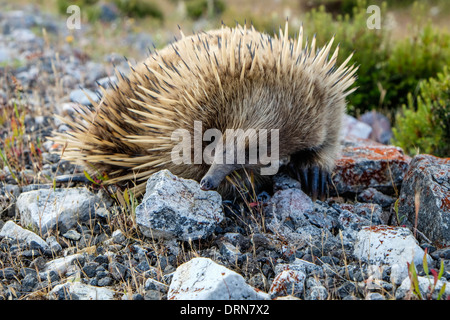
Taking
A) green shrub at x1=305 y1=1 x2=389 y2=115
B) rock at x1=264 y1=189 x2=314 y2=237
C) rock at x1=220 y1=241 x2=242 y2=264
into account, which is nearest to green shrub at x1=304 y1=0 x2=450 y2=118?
green shrub at x1=305 y1=1 x2=389 y2=115

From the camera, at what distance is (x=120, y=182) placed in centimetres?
285

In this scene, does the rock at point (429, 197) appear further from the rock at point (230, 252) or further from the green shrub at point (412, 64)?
the green shrub at point (412, 64)

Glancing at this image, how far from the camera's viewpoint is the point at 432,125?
12.1 feet

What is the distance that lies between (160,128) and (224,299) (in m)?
1.03

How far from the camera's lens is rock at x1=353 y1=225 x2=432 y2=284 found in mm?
1941

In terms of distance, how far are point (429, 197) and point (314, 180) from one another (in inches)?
27.8

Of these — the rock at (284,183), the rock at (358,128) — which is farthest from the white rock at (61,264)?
the rock at (358,128)

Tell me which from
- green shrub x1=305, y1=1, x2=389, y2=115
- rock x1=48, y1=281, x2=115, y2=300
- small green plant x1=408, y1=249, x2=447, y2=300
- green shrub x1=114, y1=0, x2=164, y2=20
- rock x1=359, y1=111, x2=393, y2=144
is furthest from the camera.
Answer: green shrub x1=114, y1=0, x2=164, y2=20

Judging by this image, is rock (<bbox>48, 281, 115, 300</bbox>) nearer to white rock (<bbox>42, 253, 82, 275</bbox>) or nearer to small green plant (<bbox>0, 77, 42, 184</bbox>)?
white rock (<bbox>42, 253, 82, 275</bbox>)

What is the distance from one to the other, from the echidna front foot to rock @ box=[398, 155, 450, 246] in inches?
18.0

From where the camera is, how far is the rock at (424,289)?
1.73 metres

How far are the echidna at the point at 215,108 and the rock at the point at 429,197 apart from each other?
500mm
